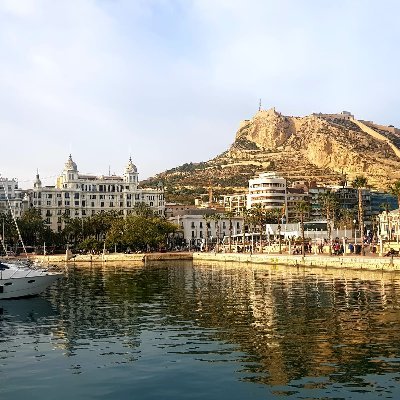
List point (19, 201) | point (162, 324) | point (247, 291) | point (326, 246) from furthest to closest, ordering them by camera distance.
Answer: point (19, 201), point (326, 246), point (247, 291), point (162, 324)

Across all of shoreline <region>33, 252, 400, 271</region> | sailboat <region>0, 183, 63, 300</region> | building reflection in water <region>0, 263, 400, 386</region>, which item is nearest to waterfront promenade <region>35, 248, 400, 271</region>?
shoreline <region>33, 252, 400, 271</region>

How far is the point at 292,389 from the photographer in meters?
21.7

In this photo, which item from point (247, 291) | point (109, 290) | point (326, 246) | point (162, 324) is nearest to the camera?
point (162, 324)

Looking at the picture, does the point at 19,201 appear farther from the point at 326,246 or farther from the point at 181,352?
the point at 181,352

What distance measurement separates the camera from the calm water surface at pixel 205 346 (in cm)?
2253

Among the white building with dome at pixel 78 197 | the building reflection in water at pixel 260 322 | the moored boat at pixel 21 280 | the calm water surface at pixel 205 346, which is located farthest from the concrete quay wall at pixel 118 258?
the calm water surface at pixel 205 346

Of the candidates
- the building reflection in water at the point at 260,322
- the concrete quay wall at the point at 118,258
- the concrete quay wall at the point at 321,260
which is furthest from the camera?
the concrete quay wall at the point at 118,258

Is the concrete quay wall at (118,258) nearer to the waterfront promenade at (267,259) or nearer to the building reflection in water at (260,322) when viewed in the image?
the waterfront promenade at (267,259)

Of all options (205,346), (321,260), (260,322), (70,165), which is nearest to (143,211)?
(70,165)

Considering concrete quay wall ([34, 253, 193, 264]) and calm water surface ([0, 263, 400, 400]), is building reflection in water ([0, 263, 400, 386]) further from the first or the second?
concrete quay wall ([34, 253, 193, 264])

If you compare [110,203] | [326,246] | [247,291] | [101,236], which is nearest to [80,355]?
[247,291]

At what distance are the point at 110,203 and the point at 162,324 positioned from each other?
16128 centimetres

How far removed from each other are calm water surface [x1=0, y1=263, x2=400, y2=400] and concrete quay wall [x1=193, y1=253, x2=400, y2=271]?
85.9ft

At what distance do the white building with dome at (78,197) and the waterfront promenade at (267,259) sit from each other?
45.6 metres
